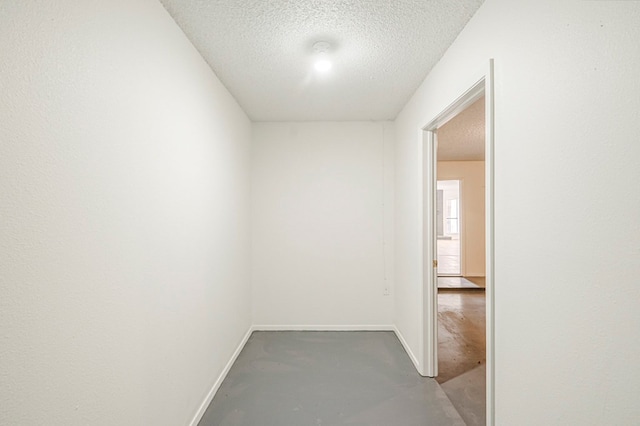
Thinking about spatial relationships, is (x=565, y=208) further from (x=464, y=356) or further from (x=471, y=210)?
(x=471, y=210)

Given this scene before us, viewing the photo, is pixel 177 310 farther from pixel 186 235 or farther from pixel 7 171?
pixel 7 171

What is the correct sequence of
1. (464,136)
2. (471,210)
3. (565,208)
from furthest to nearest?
(471,210) < (464,136) < (565,208)

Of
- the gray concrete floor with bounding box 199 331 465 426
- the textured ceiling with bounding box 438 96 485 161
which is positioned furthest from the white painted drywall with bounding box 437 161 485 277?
the gray concrete floor with bounding box 199 331 465 426

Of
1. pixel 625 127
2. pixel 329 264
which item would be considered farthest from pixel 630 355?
pixel 329 264

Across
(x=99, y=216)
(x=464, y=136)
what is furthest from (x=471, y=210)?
(x=99, y=216)

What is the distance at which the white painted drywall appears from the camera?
627cm

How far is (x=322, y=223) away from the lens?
3715mm

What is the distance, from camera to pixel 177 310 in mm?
1770

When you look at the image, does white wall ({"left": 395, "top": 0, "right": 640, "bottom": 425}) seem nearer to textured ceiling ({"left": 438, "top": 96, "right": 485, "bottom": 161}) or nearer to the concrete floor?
the concrete floor

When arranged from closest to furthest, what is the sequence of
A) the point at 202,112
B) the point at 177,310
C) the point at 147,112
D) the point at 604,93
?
1. the point at 604,93
2. the point at 147,112
3. the point at 177,310
4. the point at 202,112

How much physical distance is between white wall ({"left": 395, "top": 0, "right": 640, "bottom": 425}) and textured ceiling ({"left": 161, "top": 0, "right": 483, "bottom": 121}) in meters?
0.34

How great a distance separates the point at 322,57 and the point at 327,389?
8.34 ft

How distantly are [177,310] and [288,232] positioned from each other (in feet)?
6.68

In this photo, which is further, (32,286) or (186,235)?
(186,235)
